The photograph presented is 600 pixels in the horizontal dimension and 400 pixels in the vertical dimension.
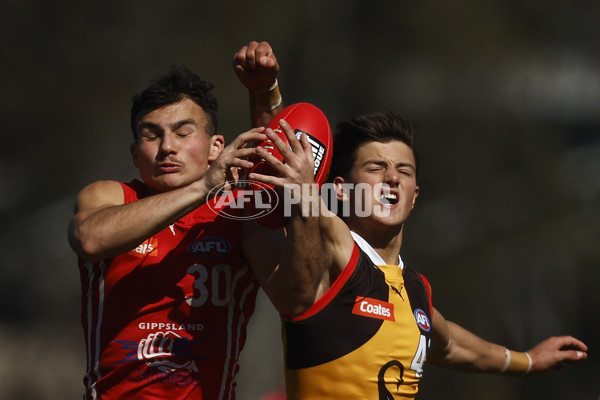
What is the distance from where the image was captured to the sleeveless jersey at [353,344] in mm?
2561

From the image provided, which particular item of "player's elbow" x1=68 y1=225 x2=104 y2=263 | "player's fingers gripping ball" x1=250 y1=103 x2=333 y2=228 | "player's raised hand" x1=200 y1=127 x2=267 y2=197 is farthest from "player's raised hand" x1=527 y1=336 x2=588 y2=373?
"player's elbow" x1=68 y1=225 x2=104 y2=263

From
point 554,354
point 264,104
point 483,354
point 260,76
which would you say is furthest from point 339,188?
point 554,354

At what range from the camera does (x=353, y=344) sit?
259 centimetres

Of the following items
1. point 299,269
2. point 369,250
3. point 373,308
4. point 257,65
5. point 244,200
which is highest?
point 257,65

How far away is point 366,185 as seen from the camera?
117 inches

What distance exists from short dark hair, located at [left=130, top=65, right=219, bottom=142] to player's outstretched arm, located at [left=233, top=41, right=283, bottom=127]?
0.19 m

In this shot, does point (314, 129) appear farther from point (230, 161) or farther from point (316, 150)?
point (230, 161)

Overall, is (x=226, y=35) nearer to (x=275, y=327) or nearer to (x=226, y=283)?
(x=275, y=327)

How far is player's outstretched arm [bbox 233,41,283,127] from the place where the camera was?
2811 millimetres

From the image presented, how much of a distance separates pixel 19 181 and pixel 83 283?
267cm

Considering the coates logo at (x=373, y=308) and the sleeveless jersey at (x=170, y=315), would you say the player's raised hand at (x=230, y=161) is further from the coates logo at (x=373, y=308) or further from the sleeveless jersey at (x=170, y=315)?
the coates logo at (x=373, y=308)

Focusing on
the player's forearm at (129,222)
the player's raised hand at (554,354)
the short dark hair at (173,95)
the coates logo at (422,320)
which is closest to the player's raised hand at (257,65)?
the short dark hair at (173,95)

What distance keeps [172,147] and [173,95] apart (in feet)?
0.86

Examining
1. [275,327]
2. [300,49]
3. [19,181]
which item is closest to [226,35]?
[300,49]
